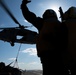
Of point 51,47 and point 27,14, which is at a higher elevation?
point 27,14

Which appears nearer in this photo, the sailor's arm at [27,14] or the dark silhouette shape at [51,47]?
the dark silhouette shape at [51,47]

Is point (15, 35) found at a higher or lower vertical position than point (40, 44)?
lower

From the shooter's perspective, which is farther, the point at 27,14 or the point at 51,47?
the point at 27,14

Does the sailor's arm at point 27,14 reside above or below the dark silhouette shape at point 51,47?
above

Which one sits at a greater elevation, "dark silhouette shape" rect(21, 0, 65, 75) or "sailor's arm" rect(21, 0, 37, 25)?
"sailor's arm" rect(21, 0, 37, 25)

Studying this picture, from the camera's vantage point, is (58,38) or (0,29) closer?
(58,38)

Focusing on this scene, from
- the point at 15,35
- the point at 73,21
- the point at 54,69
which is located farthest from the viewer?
the point at 15,35

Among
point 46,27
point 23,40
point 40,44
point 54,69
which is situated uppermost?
point 46,27

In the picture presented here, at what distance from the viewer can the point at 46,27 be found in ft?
12.2

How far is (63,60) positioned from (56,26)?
2.15ft

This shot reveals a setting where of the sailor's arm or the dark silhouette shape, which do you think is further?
the sailor's arm

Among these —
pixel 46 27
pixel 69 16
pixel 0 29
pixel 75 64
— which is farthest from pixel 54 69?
pixel 0 29

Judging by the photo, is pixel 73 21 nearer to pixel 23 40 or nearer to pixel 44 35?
pixel 44 35

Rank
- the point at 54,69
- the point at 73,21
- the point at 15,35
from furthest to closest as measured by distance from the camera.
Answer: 1. the point at 15,35
2. the point at 73,21
3. the point at 54,69
